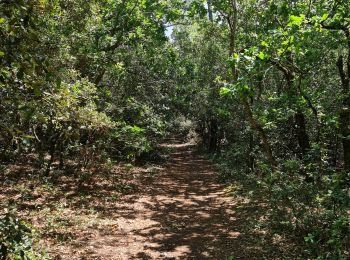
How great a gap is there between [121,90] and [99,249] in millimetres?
10325

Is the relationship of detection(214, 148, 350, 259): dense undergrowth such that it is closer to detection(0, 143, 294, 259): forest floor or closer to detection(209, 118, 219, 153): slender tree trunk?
detection(0, 143, 294, 259): forest floor

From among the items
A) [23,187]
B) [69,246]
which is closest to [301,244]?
[69,246]

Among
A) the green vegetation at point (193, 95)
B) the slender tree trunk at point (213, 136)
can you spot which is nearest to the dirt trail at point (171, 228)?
the green vegetation at point (193, 95)

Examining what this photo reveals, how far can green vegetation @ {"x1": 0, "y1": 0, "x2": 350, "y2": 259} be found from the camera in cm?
436

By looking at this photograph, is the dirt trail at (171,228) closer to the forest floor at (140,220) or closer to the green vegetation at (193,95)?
the forest floor at (140,220)

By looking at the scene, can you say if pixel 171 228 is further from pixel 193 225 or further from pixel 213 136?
pixel 213 136

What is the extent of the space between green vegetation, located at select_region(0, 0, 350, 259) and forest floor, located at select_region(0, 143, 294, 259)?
19.7 inches

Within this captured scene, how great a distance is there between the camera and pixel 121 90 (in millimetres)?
16906

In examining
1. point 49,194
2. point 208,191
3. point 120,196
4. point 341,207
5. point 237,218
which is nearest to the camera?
point 341,207

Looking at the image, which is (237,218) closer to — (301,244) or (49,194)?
(301,244)

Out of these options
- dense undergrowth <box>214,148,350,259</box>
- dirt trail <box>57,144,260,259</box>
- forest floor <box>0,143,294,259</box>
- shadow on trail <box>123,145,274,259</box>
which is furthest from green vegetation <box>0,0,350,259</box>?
dirt trail <box>57,144,260,259</box>

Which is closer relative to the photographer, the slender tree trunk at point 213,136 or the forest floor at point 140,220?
the forest floor at point 140,220

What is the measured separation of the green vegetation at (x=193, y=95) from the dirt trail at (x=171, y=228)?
1078 millimetres

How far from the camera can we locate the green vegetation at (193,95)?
436 cm
